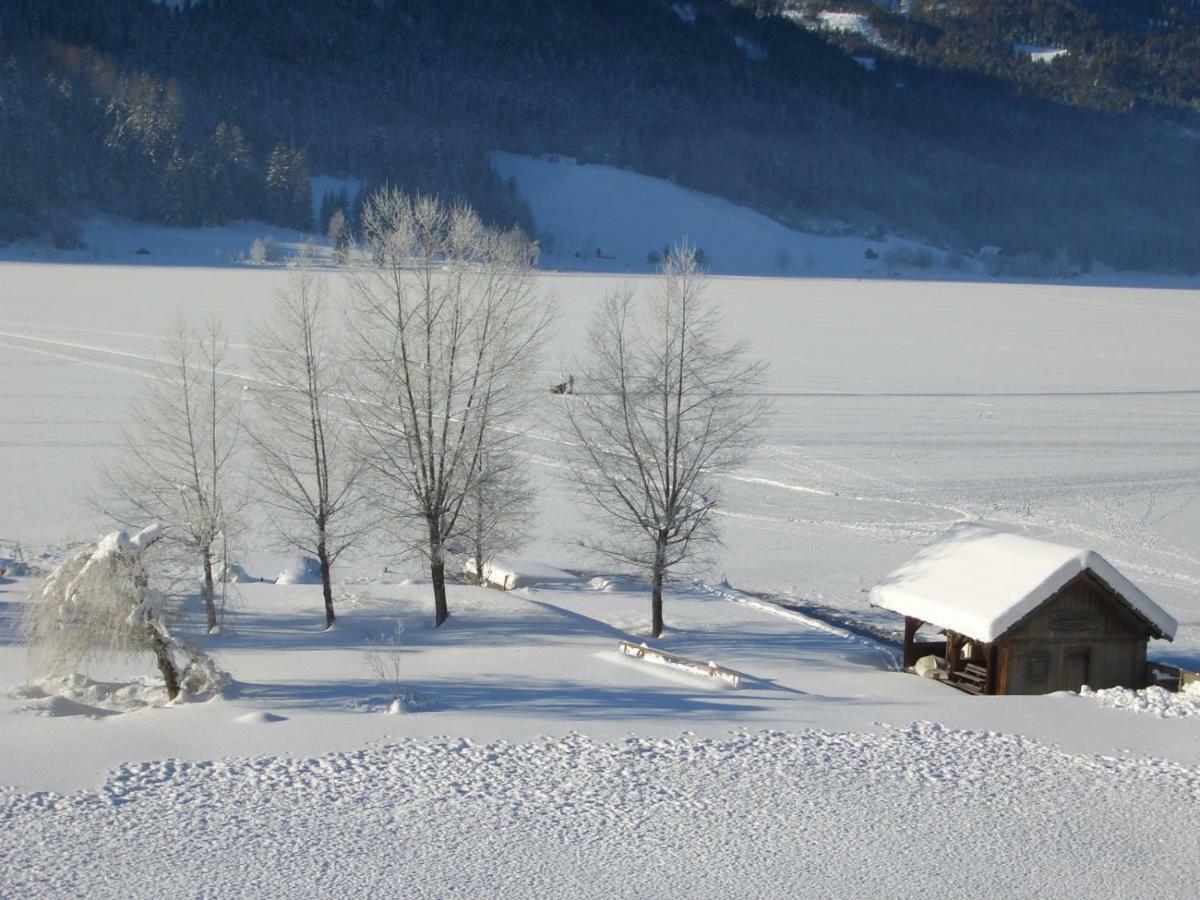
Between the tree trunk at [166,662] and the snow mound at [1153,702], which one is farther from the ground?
the tree trunk at [166,662]

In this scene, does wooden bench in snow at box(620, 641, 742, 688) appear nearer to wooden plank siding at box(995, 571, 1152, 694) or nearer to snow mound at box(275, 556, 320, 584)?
wooden plank siding at box(995, 571, 1152, 694)

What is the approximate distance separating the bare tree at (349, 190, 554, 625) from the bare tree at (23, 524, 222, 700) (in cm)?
566

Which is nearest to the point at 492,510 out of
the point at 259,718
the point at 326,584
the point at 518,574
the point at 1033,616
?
the point at 326,584

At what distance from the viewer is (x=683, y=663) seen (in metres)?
18.3

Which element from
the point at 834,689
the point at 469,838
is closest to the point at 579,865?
the point at 469,838

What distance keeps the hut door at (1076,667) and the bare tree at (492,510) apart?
9236 millimetres

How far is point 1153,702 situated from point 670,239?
164015mm

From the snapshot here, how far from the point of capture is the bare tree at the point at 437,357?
70.0 feet

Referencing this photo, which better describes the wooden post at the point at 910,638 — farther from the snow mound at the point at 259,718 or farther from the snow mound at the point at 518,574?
the snow mound at the point at 259,718

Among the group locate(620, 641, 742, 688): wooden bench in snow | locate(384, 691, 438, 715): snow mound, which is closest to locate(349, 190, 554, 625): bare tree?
locate(620, 641, 742, 688): wooden bench in snow

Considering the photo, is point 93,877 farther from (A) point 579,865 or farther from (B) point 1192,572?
(B) point 1192,572

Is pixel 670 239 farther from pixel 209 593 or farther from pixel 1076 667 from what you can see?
pixel 1076 667

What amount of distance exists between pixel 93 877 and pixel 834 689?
34.4 feet

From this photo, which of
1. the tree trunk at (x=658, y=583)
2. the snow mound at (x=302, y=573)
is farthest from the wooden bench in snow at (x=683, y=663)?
the snow mound at (x=302, y=573)
